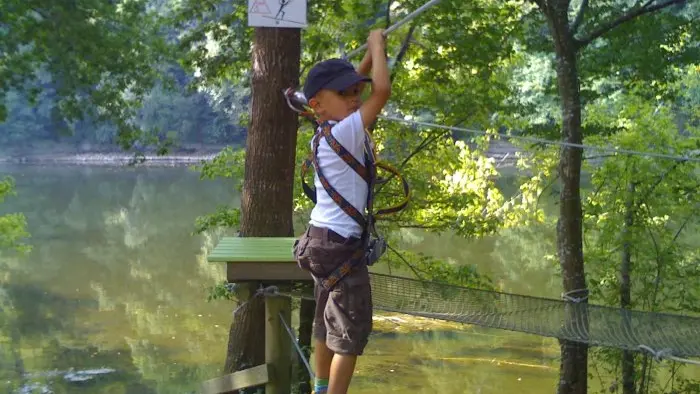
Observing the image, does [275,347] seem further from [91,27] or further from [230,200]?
[230,200]

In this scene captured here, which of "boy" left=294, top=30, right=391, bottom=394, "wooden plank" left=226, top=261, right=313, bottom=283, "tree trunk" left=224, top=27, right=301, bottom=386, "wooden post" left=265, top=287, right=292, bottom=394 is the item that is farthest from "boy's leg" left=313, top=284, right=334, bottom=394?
"tree trunk" left=224, top=27, right=301, bottom=386

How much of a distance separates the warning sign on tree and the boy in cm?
121

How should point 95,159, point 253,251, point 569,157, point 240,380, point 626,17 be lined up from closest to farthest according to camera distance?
point 253,251, point 240,380, point 626,17, point 569,157, point 95,159

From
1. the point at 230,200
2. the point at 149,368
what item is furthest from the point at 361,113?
the point at 230,200

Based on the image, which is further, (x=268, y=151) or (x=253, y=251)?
(x=268, y=151)

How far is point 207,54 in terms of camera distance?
25.0ft

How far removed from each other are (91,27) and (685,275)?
217 inches

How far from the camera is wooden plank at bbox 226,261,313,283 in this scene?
2.97 m

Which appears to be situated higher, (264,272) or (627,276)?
(264,272)

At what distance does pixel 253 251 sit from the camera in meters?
3.09

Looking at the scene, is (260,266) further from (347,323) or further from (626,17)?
(626,17)

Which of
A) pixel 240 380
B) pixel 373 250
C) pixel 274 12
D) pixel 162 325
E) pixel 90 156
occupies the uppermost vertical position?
pixel 274 12

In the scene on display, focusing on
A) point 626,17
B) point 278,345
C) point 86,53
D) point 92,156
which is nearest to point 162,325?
point 86,53

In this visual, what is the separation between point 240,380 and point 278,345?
0.32 m
